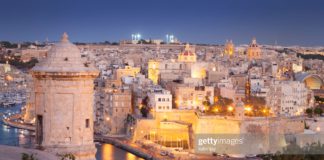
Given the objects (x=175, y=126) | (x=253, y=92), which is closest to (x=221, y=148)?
(x=175, y=126)

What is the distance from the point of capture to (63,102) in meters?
3.60

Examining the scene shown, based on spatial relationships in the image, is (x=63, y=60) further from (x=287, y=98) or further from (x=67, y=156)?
(x=287, y=98)

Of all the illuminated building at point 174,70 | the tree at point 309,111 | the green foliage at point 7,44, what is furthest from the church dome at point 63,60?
the green foliage at point 7,44

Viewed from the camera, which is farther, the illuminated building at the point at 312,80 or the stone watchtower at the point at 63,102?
the illuminated building at the point at 312,80

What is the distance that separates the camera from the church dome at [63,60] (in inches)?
141

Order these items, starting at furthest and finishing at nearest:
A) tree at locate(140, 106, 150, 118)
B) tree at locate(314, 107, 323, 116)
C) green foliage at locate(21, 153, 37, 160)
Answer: tree at locate(314, 107, 323, 116) → tree at locate(140, 106, 150, 118) → green foliage at locate(21, 153, 37, 160)

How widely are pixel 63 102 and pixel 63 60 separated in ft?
0.74

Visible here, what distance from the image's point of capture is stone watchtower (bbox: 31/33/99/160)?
3572 mm

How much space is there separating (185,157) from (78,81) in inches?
561

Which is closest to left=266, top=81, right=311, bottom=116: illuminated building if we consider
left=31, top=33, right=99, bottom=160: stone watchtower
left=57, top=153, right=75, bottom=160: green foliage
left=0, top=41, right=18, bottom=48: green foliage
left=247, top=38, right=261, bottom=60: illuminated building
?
left=247, top=38, right=261, bottom=60: illuminated building

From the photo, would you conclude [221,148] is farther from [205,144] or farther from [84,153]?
[84,153]

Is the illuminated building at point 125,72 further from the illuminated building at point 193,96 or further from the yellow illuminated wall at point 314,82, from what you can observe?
the yellow illuminated wall at point 314,82

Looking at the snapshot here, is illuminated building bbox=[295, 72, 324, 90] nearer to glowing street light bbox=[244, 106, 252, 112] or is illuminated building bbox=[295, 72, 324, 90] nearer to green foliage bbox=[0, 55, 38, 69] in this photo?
glowing street light bbox=[244, 106, 252, 112]

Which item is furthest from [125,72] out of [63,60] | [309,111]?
[63,60]
